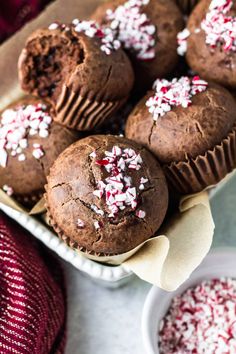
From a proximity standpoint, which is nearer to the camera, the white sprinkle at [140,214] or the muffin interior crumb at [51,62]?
the white sprinkle at [140,214]

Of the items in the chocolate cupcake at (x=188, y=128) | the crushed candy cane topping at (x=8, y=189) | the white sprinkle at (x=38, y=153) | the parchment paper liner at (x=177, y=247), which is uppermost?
the white sprinkle at (x=38, y=153)

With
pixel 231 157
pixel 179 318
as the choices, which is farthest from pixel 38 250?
pixel 231 157

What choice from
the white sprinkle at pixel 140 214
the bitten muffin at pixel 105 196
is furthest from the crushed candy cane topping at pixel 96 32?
the white sprinkle at pixel 140 214

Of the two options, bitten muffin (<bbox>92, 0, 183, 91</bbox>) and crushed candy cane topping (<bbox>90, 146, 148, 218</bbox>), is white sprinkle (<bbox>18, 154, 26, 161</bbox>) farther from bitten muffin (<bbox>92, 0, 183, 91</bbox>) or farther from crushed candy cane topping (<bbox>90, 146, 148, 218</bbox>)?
bitten muffin (<bbox>92, 0, 183, 91</bbox>)

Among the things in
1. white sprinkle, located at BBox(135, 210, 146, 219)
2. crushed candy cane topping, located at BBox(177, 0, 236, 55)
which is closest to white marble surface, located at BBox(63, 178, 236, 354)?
white sprinkle, located at BBox(135, 210, 146, 219)

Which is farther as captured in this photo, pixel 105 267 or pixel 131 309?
pixel 131 309

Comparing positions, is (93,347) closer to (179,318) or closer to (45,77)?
(179,318)

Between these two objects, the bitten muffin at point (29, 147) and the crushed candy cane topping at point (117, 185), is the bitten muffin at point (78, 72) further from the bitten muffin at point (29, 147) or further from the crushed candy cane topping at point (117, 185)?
A: the crushed candy cane topping at point (117, 185)

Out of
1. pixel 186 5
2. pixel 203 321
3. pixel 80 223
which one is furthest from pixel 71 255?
pixel 186 5
